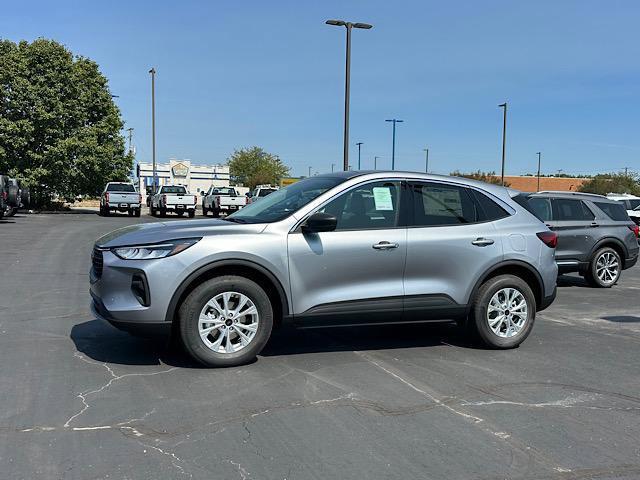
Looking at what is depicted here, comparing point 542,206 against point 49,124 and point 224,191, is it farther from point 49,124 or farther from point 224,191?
point 49,124

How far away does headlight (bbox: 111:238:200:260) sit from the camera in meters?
5.17

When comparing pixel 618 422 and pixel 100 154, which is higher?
pixel 100 154

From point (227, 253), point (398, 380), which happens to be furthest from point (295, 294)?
point (398, 380)

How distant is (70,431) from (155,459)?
741 mm

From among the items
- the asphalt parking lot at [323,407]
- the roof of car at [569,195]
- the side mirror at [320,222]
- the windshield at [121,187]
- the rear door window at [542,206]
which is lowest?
the asphalt parking lot at [323,407]

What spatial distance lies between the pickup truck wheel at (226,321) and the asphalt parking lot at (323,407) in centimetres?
16

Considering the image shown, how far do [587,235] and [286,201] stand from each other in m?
7.50

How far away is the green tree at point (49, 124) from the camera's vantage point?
34625 millimetres

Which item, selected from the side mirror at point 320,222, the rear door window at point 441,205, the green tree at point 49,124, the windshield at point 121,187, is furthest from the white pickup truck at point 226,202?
the side mirror at point 320,222

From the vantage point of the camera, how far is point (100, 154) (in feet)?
122

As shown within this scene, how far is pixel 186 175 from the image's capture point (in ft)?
287

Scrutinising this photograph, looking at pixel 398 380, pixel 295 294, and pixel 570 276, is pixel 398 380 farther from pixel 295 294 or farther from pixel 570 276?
pixel 570 276

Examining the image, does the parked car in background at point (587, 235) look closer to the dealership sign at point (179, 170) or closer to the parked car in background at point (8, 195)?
the parked car in background at point (8, 195)

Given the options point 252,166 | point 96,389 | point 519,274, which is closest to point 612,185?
point 252,166
